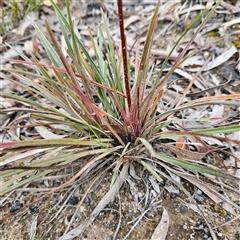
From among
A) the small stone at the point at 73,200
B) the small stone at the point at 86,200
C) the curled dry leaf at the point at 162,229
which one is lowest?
the curled dry leaf at the point at 162,229

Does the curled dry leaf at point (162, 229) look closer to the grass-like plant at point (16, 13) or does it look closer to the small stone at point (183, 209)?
the small stone at point (183, 209)

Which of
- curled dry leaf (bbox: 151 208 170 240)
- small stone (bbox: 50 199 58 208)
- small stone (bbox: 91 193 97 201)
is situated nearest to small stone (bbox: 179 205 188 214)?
curled dry leaf (bbox: 151 208 170 240)

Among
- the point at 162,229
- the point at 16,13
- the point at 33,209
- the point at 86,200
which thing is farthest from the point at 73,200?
the point at 16,13

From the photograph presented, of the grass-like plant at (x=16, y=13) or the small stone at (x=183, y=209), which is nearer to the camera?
the small stone at (x=183, y=209)

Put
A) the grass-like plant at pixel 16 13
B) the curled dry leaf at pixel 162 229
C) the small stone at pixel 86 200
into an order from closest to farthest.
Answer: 1. the curled dry leaf at pixel 162 229
2. the small stone at pixel 86 200
3. the grass-like plant at pixel 16 13

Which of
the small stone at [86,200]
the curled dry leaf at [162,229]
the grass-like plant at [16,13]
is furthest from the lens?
the grass-like plant at [16,13]

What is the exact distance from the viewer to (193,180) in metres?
1.03

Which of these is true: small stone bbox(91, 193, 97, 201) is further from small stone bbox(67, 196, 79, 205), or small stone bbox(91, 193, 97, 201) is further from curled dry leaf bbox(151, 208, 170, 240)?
curled dry leaf bbox(151, 208, 170, 240)

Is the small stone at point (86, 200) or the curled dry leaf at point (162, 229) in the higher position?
the small stone at point (86, 200)

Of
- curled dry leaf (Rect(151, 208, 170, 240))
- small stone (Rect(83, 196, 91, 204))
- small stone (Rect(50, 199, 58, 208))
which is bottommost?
curled dry leaf (Rect(151, 208, 170, 240))

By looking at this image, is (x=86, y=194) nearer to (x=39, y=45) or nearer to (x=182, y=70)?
(x=182, y=70)

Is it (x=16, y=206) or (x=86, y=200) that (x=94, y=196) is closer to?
(x=86, y=200)

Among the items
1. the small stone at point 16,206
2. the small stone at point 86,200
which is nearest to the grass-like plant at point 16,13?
the small stone at point 16,206

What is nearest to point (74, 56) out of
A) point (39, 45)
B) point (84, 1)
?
point (39, 45)
